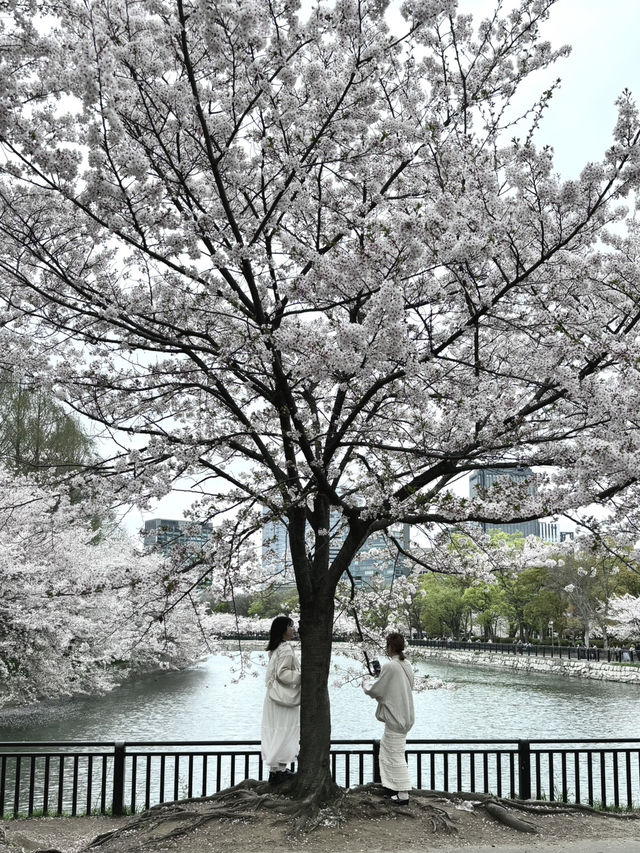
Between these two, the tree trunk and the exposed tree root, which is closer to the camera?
the exposed tree root

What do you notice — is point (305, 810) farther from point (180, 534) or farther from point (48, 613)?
point (48, 613)

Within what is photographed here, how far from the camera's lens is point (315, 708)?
623 cm

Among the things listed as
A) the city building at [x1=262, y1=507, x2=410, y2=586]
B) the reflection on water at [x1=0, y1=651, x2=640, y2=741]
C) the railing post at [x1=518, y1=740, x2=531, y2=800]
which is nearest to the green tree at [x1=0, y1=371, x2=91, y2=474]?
the reflection on water at [x1=0, y1=651, x2=640, y2=741]

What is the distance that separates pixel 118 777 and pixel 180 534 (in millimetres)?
2511

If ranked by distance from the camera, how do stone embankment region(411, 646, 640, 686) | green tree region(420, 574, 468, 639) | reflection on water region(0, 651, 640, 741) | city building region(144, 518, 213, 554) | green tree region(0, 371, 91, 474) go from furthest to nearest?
green tree region(420, 574, 468, 639) → stone embankment region(411, 646, 640, 686) → green tree region(0, 371, 91, 474) → reflection on water region(0, 651, 640, 741) → city building region(144, 518, 213, 554)

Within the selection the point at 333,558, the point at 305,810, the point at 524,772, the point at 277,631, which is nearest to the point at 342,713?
the point at 333,558

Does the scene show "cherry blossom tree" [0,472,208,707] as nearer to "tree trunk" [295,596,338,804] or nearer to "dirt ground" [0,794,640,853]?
"dirt ground" [0,794,640,853]

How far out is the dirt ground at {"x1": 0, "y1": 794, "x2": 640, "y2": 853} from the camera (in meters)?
5.34

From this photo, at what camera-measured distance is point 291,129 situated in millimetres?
5895

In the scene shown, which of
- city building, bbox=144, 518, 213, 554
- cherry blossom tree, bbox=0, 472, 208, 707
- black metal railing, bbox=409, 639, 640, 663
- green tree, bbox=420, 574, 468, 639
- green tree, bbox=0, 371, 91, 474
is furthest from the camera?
green tree, bbox=420, 574, 468, 639

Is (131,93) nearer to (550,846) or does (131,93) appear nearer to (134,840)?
(134,840)

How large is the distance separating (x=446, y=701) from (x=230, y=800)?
20.5 m

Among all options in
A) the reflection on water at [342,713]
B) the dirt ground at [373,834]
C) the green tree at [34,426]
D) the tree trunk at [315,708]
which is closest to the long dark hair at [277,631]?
the tree trunk at [315,708]

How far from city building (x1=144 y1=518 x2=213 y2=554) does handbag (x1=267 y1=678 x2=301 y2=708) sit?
1472mm
